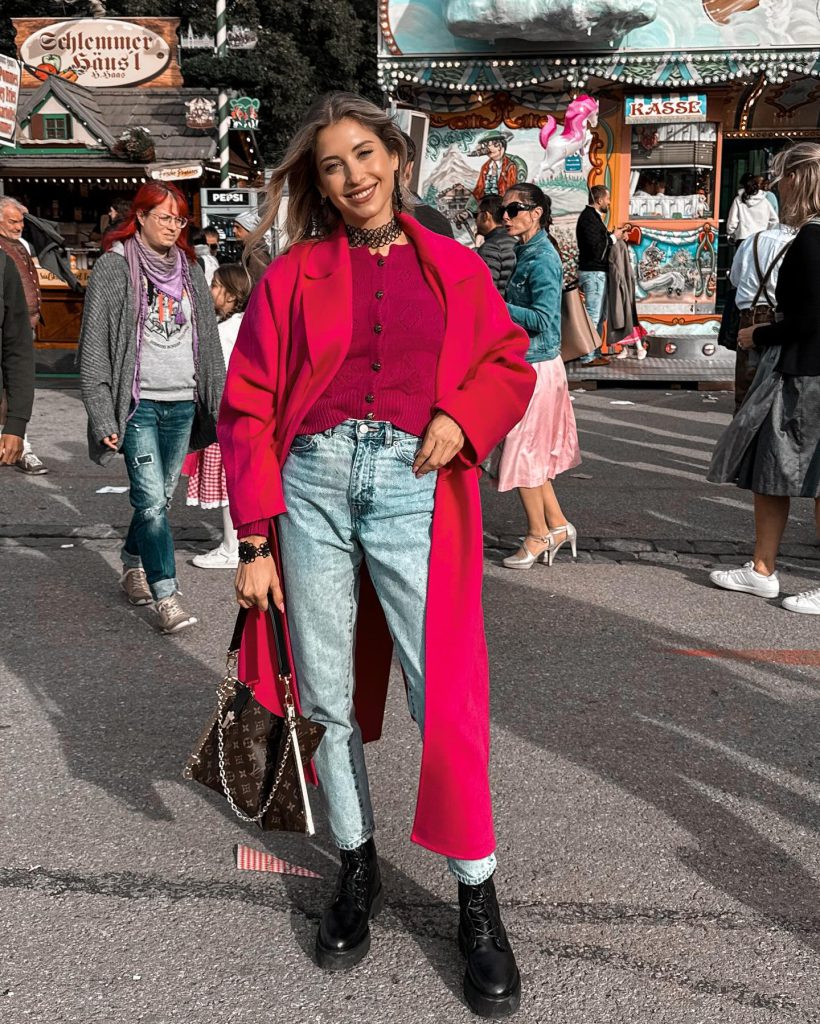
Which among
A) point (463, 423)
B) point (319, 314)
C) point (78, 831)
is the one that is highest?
point (319, 314)

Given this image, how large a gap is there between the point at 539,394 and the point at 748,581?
1487mm

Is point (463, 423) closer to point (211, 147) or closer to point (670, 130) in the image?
point (670, 130)

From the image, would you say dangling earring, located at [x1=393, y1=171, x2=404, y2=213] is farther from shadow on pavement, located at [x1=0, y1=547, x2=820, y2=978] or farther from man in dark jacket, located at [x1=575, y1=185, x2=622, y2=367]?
man in dark jacket, located at [x1=575, y1=185, x2=622, y2=367]

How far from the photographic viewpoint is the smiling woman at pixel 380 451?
2559 millimetres

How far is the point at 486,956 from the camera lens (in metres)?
2.59

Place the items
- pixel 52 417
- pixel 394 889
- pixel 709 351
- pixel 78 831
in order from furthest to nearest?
pixel 709 351 → pixel 52 417 → pixel 78 831 → pixel 394 889

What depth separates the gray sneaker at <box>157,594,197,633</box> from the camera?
5137mm

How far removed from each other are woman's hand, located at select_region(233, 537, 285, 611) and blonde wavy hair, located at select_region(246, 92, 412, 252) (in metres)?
0.76

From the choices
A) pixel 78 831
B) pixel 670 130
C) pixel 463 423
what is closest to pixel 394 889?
pixel 78 831

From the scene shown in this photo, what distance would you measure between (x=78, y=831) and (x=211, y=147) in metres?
17.3

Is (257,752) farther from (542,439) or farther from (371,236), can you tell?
(542,439)

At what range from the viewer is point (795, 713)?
13.9 ft

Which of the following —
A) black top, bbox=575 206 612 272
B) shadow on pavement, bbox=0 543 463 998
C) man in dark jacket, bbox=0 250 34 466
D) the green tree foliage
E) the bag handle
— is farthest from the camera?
the green tree foliage

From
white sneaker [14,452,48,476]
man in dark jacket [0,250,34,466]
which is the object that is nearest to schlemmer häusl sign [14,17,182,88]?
white sneaker [14,452,48,476]
